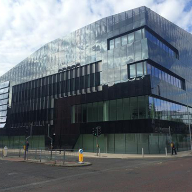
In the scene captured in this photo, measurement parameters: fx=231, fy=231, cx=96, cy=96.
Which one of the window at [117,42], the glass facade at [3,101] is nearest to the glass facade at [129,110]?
the window at [117,42]

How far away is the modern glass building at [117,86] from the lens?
33.9 metres

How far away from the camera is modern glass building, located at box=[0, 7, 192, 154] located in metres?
33.9

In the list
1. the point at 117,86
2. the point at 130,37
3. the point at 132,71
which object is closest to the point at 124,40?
the point at 130,37

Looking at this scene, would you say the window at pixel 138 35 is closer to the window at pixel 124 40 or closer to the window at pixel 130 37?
the window at pixel 130 37

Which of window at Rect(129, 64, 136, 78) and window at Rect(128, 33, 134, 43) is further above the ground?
window at Rect(128, 33, 134, 43)

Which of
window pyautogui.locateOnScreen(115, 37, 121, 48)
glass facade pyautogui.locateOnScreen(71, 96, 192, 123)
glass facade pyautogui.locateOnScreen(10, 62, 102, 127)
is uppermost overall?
window pyautogui.locateOnScreen(115, 37, 121, 48)

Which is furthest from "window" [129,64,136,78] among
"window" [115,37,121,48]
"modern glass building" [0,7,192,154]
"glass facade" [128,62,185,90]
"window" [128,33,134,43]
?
"window" [115,37,121,48]

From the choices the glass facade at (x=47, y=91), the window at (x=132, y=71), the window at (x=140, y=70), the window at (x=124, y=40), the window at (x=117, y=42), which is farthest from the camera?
A: the glass facade at (x=47, y=91)

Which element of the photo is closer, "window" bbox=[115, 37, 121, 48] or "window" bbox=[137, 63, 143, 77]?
"window" bbox=[137, 63, 143, 77]

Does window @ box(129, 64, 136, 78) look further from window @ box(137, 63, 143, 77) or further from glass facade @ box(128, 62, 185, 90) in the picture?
window @ box(137, 63, 143, 77)

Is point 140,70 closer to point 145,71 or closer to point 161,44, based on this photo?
point 145,71

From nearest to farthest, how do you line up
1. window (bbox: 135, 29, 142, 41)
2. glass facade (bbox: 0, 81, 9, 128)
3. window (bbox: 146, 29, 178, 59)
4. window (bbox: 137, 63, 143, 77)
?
1. window (bbox: 137, 63, 143, 77)
2. window (bbox: 135, 29, 142, 41)
3. window (bbox: 146, 29, 178, 59)
4. glass facade (bbox: 0, 81, 9, 128)

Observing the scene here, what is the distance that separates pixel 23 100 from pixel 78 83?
18638 millimetres

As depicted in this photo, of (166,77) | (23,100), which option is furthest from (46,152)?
(23,100)
